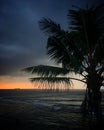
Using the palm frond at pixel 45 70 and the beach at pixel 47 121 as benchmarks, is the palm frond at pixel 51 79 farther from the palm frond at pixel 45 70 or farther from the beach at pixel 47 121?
the beach at pixel 47 121

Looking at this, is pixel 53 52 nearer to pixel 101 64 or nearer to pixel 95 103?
pixel 101 64

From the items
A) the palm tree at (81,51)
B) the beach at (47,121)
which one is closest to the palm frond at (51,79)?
the palm tree at (81,51)

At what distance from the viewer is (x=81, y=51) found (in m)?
12.6

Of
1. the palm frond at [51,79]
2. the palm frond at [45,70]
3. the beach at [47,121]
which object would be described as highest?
the palm frond at [45,70]

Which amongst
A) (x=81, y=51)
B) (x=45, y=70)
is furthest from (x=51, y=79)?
(x=81, y=51)

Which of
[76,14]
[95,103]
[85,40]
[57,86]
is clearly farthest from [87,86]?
[76,14]

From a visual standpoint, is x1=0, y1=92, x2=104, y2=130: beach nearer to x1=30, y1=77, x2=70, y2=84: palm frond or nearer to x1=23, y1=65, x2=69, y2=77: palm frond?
x1=30, y1=77, x2=70, y2=84: palm frond

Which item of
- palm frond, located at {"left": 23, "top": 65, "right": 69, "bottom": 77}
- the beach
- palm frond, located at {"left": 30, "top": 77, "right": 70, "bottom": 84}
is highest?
palm frond, located at {"left": 23, "top": 65, "right": 69, "bottom": 77}

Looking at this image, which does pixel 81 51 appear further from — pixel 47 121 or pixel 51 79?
pixel 47 121

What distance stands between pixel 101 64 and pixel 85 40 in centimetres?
195

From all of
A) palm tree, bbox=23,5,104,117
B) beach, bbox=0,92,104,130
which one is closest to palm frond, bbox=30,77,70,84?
palm tree, bbox=23,5,104,117

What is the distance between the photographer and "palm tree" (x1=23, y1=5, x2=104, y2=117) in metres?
11.5

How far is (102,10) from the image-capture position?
39.4 feet

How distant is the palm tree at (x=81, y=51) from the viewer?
1147 centimetres
